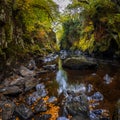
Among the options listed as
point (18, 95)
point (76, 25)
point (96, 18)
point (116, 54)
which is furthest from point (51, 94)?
point (76, 25)

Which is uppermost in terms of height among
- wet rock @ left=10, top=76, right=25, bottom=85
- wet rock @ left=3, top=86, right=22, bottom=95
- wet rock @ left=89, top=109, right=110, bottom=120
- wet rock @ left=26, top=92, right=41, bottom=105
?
wet rock @ left=10, top=76, right=25, bottom=85

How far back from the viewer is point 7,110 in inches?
306

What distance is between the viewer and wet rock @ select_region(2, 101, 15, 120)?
7387 millimetres

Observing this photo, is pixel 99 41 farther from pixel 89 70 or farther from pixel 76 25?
pixel 76 25

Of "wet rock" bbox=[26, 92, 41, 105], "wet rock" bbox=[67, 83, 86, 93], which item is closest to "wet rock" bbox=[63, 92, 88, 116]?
"wet rock" bbox=[26, 92, 41, 105]

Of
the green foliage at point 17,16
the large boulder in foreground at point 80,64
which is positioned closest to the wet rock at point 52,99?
the green foliage at point 17,16

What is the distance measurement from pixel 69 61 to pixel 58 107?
35.1 feet

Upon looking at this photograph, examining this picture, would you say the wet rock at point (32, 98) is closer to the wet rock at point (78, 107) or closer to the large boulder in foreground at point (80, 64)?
the wet rock at point (78, 107)

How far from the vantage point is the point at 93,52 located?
95.7 ft

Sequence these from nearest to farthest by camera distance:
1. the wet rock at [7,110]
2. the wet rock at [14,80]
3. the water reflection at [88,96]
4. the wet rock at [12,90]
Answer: the wet rock at [7,110] < the water reflection at [88,96] < the wet rock at [12,90] < the wet rock at [14,80]

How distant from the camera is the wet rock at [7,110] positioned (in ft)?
24.2

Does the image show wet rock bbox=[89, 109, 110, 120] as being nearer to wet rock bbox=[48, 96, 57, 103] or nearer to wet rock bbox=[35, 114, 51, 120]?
wet rock bbox=[35, 114, 51, 120]

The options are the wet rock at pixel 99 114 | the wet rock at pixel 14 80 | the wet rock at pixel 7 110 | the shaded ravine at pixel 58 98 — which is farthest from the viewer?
the wet rock at pixel 14 80

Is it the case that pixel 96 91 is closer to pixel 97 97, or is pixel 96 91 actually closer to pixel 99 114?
pixel 97 97
